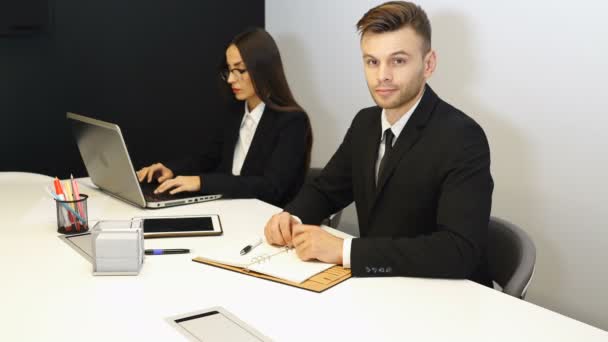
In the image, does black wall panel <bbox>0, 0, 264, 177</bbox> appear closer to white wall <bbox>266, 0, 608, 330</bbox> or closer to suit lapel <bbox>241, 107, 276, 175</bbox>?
suit lapel <bbox>241, 107, 276, 175</bbox>

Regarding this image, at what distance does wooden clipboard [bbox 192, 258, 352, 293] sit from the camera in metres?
1.28

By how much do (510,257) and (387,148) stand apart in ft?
1.44

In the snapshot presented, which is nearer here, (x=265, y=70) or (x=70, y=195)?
(x=70, y=195)

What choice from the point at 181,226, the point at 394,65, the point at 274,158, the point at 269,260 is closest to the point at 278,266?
the point at 269,260

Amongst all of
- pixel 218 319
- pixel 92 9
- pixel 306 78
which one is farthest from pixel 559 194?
pixel 92 9

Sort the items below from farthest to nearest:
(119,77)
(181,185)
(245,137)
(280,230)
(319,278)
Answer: (119,77)
(245,137)
(181,185)
(280,230)
(319,278)

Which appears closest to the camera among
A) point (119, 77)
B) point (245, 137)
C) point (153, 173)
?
point (153, 173)

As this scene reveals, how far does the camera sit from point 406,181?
63.8 inches

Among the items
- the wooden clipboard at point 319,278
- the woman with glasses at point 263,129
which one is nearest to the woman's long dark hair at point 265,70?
the woman with glasses at point 263,129

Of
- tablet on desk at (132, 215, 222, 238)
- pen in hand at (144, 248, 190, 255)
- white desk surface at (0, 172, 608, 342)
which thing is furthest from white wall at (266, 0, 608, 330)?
pen in hand at (144, 248, 190, 255)

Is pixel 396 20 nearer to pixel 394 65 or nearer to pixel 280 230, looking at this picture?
pixel 394 65

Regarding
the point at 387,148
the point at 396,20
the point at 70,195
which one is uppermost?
the point at 396,20

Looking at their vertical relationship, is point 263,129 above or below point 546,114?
below

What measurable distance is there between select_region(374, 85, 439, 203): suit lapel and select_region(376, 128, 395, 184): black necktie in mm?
17
